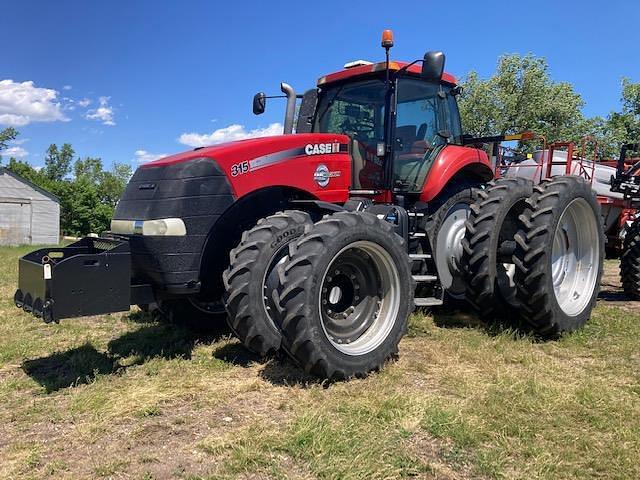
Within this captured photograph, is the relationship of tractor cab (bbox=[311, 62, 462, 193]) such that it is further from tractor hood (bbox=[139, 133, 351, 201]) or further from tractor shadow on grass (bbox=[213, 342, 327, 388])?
tractor shadow on grass (bbox=[213, 342, 327, 388])

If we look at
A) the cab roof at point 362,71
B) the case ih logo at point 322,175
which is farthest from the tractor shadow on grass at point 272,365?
the cab roof at point 362,71

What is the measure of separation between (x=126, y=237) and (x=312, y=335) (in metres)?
1.83

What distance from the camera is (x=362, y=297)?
4.55 meters

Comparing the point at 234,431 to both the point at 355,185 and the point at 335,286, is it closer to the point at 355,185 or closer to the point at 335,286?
the point at 335,286

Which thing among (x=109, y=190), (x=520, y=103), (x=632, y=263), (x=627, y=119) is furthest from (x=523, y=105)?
(x=109, y=190)

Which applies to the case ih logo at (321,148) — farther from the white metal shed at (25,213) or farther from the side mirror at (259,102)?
the white metal shed at (25,213)

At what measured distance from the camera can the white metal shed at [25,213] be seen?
34.9 meters

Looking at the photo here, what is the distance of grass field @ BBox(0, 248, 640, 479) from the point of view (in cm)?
284

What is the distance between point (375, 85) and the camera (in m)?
5.74

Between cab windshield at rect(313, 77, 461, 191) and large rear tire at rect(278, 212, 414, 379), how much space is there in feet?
4.50

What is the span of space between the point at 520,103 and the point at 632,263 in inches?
965

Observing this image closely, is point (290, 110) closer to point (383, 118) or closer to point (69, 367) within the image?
point (383, 118)

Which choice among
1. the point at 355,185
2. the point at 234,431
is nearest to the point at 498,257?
the point at 355,185

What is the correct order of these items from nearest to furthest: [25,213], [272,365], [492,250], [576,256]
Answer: [272,365]
[492,250]
[576,256]
[25,213]
